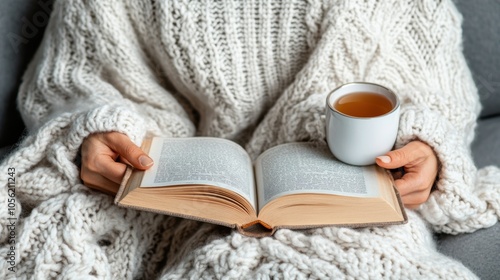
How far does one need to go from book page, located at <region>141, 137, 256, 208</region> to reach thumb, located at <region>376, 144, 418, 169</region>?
20 centimetres

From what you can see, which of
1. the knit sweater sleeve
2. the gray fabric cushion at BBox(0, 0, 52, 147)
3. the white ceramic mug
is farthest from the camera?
the gray fabric cushion at BBox(0, 0, 52, 147)

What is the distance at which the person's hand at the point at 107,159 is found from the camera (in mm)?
894

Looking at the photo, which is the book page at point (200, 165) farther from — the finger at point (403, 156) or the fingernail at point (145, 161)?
the finger at point (403, 156)

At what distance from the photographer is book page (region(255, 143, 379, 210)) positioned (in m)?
0.85

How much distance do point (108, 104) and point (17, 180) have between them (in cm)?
20

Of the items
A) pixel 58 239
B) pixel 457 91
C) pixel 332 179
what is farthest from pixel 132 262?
pixel 457 91

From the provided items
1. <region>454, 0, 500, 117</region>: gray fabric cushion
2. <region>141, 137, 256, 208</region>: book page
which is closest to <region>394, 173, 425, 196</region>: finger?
<region>141, 137, 256, 208</region>: book page

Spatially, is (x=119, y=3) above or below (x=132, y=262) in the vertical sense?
above

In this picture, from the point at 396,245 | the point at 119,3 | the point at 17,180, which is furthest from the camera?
the point at 119,3

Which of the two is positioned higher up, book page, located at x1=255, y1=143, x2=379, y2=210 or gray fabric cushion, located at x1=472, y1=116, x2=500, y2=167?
book page, located at x1=255, y1=143, x2=379, y2=210

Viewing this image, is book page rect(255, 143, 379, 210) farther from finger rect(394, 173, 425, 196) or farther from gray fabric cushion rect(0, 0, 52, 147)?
gray fabric cushion rect(0, 0, 52, 147)

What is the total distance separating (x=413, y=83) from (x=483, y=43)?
0.32 metres

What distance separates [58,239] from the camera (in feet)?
2.88

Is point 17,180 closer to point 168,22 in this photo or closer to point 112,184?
point 112,184
